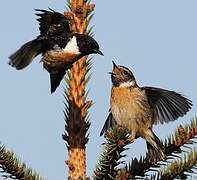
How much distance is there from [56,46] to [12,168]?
7.76 ft

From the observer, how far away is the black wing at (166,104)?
396 centimetres

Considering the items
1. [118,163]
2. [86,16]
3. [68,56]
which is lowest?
[118,163]

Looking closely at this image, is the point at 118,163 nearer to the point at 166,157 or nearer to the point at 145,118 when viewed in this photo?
the point at 166,157

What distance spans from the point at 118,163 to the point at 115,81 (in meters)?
2.33

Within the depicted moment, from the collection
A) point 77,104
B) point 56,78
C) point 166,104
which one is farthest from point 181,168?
point 56,78

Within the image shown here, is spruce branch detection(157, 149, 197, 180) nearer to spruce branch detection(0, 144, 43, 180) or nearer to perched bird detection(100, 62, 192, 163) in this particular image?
spruce branch detection(0, 144, 43, 180)

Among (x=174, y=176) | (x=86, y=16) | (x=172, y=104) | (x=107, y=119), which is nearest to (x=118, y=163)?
(x=174, y=176)

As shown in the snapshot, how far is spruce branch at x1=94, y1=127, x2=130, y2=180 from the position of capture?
238cm

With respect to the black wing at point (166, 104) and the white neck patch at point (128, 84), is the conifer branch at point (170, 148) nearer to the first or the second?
the black wing at point (166, 104)

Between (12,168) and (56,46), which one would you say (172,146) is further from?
(56,46)

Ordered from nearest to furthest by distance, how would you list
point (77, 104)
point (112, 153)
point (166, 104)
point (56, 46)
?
point (112, 153) → point (77, 104) → point (166, 104) → point (56, 46)

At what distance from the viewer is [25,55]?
3.99 metres

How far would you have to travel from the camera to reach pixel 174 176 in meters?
2.61

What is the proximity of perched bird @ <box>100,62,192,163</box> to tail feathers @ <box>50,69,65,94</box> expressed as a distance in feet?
1.57
